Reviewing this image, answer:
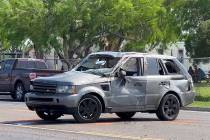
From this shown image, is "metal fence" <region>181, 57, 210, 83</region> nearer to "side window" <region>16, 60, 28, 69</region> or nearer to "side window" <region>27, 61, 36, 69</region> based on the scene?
"side window" <region>27, 61, 36, 69</region>

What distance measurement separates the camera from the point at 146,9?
4219cm

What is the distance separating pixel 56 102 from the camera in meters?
15.1

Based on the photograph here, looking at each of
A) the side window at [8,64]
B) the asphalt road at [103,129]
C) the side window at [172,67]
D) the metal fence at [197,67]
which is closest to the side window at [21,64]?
the side window at [8,64]

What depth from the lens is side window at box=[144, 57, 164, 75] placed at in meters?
16.7

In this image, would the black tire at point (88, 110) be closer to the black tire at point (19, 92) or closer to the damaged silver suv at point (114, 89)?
the damaged silver suv at point (114, 89)

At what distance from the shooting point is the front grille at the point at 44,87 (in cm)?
1535

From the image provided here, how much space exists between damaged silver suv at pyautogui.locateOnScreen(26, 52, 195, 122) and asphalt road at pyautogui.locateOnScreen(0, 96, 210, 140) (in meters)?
0.36

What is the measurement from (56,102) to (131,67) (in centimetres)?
251

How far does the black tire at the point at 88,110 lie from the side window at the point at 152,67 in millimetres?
1913

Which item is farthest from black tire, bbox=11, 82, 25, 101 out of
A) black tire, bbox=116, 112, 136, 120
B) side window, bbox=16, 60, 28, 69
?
black tire, bbox=116, 112, 136, 120

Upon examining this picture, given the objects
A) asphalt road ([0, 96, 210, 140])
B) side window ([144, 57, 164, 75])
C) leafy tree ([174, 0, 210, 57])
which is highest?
leafy tree ([174, 0, 210, 57])

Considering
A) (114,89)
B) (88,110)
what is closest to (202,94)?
(114,89)

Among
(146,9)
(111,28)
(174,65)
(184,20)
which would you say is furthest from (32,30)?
(174,65)

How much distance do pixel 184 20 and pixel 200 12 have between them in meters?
2.24
